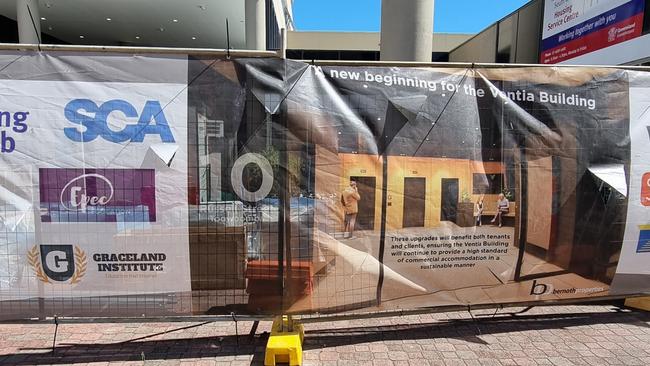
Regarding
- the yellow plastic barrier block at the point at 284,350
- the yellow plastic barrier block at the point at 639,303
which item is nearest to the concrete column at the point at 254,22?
the yellow plastic barrier block at the point at 284,350

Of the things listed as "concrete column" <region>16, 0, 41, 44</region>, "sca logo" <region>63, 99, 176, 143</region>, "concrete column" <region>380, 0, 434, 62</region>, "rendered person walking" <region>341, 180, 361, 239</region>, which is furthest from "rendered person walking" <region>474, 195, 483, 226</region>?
"concrete column" <region>16, 0, 41, 44</region>

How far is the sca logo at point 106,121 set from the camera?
10.5 ft

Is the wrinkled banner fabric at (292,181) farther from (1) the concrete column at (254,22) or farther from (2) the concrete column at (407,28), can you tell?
(1) the concrete column at (254,22)

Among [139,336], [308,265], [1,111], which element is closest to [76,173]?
[1,111]

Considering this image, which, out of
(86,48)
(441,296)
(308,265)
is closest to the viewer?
(86,48)

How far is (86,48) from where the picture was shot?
10.4ft

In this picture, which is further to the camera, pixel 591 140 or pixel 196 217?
pixel 591 140

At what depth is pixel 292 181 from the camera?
3.39m

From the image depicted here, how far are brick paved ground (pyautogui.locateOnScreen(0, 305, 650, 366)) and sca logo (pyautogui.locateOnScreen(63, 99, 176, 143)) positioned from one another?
188 centimetres

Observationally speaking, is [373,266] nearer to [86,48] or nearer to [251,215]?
[251,215]

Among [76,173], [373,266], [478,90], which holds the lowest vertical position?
[373,266]

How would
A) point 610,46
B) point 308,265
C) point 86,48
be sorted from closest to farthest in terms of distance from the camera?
1. point 86,48
2. point 308,265
3. point 610,46

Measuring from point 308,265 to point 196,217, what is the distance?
1003mm

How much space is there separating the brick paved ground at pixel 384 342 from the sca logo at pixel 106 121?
6.18 ft
